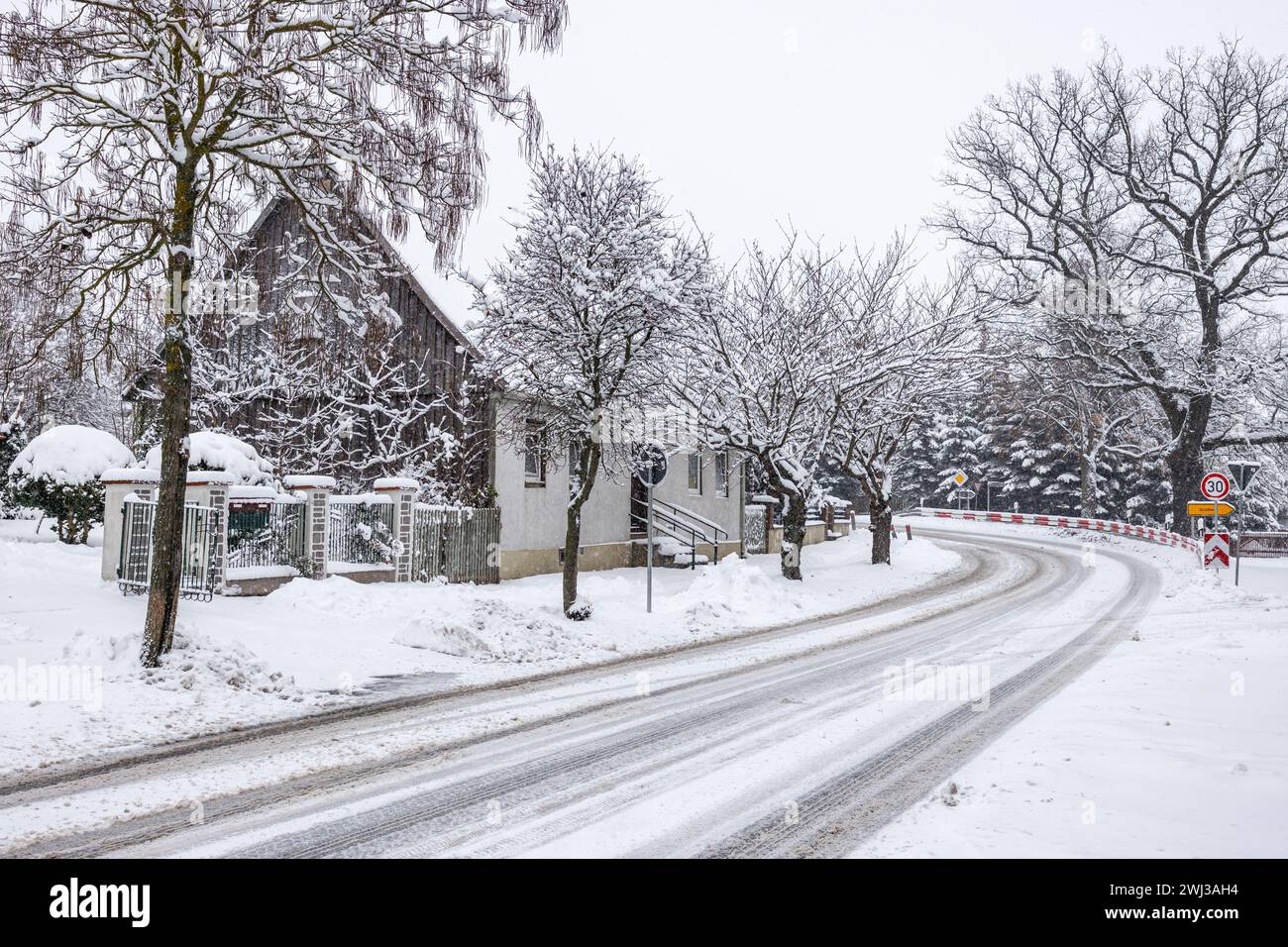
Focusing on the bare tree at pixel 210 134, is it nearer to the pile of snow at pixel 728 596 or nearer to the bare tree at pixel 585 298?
the bare tree at pixel 585 298

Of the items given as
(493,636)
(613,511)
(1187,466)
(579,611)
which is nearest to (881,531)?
(613,511)

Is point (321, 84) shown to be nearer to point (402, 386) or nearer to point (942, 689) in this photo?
point (942, 689)

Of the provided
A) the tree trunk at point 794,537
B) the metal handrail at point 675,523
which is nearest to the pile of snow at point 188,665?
the tree trunk at point 794,537

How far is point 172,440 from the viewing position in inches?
369

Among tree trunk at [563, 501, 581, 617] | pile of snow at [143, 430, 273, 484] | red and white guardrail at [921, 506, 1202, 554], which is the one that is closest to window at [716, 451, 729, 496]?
red and white guardrail at [921, 506, 1202, 554]

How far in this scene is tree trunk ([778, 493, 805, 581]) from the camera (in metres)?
23.8

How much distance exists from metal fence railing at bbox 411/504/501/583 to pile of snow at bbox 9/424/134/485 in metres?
7.80

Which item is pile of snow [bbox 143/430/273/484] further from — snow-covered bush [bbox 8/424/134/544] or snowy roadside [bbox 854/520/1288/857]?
snowy roadside [bbox 854/520/1288/857]

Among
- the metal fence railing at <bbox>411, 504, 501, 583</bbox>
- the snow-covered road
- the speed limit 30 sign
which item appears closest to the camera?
the snow-covered road

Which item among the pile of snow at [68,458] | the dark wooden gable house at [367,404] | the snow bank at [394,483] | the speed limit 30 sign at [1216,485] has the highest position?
the dark wooden gable house at [367,404]

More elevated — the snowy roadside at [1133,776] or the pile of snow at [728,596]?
the pile of snow at [728,596]

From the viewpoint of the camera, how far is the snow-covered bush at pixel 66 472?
2056 centimetres

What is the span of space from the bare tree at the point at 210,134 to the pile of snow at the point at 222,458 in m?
8.82
